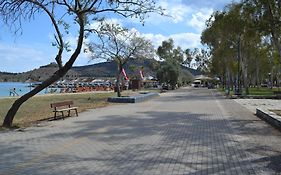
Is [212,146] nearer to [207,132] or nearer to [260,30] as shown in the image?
[207,132]

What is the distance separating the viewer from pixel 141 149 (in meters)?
9.68

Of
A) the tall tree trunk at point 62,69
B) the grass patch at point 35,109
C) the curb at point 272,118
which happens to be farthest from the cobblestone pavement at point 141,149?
the grass patch at point 35,109

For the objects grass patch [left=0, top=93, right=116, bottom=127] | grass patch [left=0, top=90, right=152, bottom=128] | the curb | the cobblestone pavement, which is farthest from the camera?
grass patch [left=0, top=93, right=116, bottom=127]

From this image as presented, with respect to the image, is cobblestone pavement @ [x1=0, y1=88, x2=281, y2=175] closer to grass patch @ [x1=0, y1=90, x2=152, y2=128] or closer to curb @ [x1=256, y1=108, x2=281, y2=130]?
curb @ [x1=256, y1=108, x2=281, y2=130]

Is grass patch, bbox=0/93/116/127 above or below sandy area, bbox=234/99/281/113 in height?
above

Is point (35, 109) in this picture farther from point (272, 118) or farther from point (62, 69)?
point (272, 118)

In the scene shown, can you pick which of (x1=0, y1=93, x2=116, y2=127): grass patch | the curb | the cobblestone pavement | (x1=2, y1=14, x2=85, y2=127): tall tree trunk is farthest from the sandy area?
(x1=2, y1=14, x2=85, y2=127): tall tree trunk

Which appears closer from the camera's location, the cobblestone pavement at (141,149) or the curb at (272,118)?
the cobblestone pavement at (141,149)

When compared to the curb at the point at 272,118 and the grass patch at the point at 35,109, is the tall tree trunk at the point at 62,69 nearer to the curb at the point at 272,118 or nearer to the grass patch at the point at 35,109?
the grass patch at the point at 35,109

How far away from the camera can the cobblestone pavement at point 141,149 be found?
24.9 ft

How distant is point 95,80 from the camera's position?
425ft

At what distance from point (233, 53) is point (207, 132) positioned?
38.5 metres

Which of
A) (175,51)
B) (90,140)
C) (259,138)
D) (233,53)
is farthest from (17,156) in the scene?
(175,51)

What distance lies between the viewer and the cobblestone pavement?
24.9 feet
